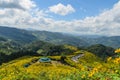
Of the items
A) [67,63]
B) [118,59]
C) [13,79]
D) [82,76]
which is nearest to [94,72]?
[82,76]

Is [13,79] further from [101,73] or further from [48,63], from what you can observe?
[48,63]

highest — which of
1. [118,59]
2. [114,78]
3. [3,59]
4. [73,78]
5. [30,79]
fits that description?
[118,59]

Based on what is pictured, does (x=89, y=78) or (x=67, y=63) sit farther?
(x=67, y=63)

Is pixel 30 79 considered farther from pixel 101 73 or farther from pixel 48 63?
pixel 48 63

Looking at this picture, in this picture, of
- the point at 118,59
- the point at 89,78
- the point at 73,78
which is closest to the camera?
the point at 118,59

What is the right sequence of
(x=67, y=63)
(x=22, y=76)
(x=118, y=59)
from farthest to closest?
(x=67, y=63) → (x=22, y=76) → (x=118, y=59)

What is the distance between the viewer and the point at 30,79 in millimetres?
17453

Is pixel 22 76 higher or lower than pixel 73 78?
lower

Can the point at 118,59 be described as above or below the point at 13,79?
above

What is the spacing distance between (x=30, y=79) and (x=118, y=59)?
9978 mm

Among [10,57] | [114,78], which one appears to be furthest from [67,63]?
[114,78]

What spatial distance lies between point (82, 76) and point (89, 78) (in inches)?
21.5

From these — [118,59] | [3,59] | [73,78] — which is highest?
[118,59]

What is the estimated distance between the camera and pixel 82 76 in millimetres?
11953
